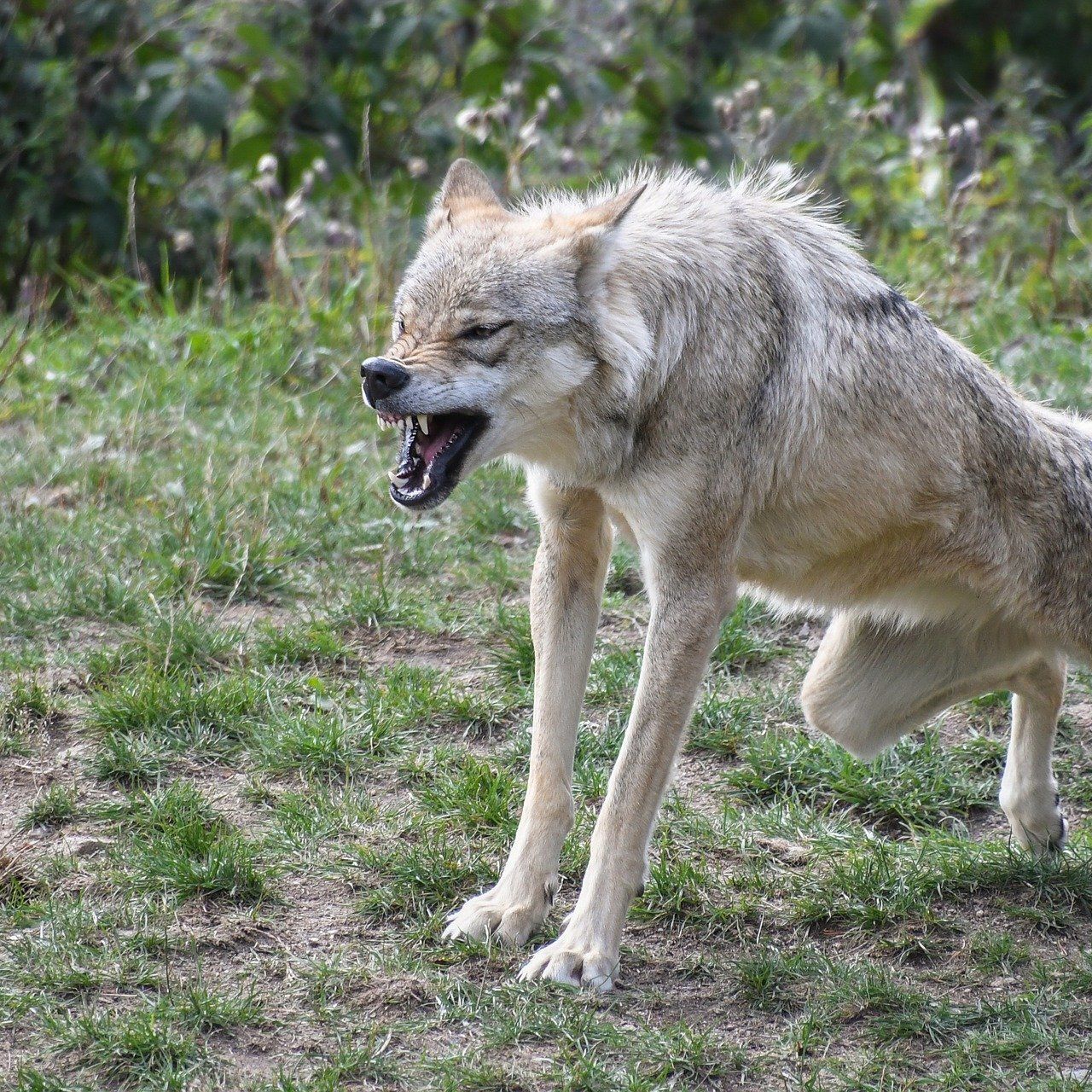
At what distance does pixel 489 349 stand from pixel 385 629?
200 centimetres

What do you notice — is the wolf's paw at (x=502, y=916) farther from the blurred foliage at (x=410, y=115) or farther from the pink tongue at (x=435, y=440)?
the blurred foliage at (x=410, y=115)

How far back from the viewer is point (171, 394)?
7004 millimetres

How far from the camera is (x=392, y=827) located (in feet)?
14.1

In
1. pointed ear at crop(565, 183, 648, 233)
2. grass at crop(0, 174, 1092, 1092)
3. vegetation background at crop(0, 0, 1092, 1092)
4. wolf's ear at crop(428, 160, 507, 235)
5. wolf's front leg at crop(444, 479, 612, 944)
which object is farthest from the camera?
wolf's ear at crop(428, 160, 507, 235)

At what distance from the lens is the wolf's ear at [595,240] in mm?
3734

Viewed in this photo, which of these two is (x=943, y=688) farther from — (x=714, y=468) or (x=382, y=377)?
(x=382, y=377)

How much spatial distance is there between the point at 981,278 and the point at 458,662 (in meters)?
4.74

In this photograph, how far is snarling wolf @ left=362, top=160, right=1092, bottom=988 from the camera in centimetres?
372

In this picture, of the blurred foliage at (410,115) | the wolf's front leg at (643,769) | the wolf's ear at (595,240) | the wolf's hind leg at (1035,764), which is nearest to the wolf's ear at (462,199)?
the wolf's ear at (595,240)

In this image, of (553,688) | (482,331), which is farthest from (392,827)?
(482,331)

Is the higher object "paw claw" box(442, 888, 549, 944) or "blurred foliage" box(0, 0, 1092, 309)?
"blurred foliage" box(0, 0, 1092, 309)

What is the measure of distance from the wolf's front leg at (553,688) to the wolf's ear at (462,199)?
2.73ft

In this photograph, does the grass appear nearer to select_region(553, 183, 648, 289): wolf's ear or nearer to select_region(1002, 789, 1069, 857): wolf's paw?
select_region(1002, 789, 1069, 857): wolf's paw

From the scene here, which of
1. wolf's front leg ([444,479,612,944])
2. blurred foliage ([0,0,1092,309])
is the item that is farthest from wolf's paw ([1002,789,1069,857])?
blurred foliage ([0,0,1092,309])
